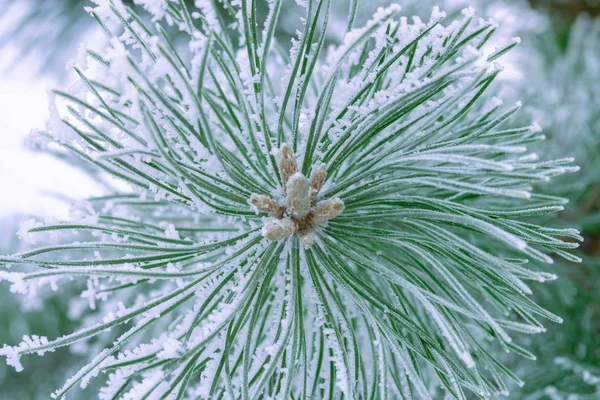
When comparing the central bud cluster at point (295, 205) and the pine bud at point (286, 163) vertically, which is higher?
the pine bud at point (286, 163)

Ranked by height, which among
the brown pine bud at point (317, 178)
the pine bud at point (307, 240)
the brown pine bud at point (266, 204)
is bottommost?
the pine bud at point (307, 240)

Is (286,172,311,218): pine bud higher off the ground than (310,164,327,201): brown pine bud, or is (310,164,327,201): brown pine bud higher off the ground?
(310,164,327,201): brown pine bud

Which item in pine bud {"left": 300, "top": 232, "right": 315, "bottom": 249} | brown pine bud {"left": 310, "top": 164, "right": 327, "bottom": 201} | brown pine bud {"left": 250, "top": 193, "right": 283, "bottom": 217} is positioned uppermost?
brown pine bud {"left": 310, "top": 164, "right": 327, "bottom": 201}
